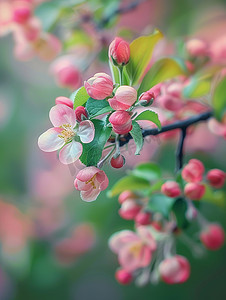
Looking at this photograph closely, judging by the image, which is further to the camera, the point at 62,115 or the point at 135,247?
the point at 135,247

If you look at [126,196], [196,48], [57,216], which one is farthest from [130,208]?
[57,216]

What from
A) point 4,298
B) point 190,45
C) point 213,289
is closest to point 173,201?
point 190,45

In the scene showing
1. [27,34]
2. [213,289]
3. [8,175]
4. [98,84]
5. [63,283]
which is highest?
[98,84]

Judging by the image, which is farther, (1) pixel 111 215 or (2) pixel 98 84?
(1) pixel 111 215

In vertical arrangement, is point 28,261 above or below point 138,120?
below

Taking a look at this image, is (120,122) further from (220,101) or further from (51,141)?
(220,101)

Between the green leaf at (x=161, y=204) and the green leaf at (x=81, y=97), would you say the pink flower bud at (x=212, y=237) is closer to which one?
the green leaf at (x=161, y=204)

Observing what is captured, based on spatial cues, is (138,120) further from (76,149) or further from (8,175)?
(8,175)
